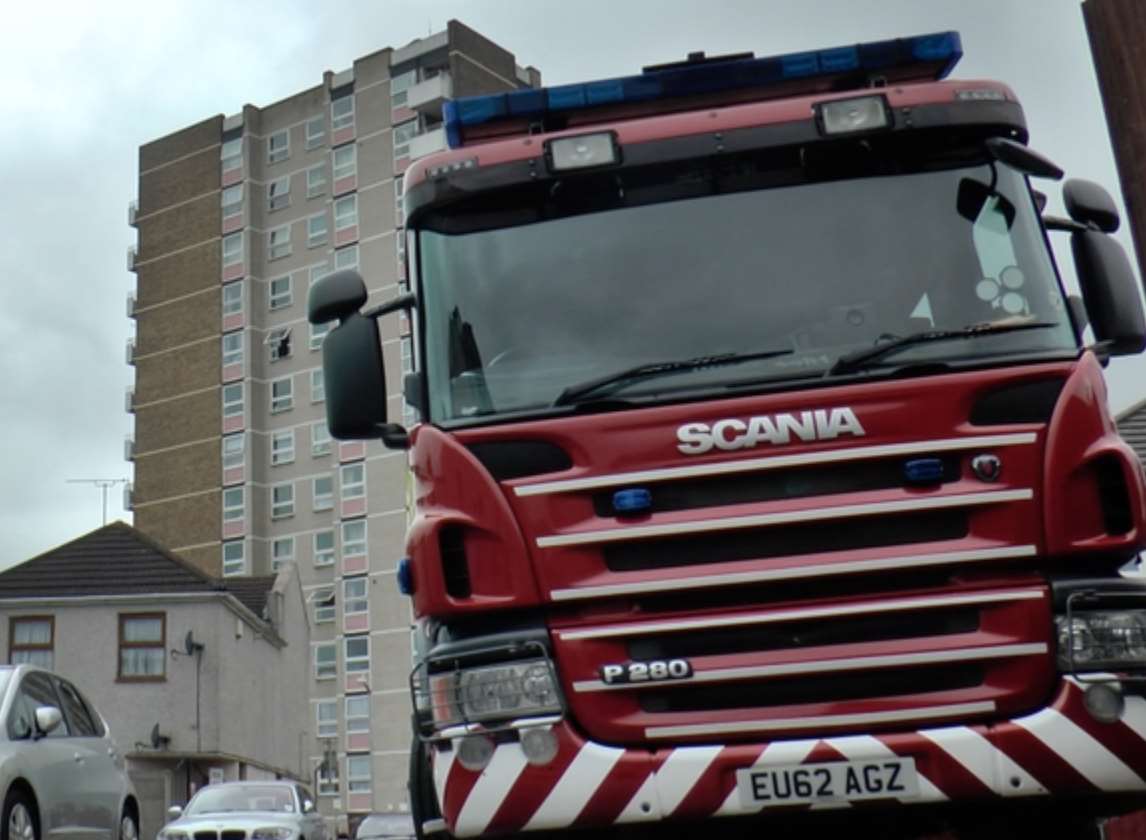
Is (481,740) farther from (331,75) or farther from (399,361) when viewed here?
(331,75)

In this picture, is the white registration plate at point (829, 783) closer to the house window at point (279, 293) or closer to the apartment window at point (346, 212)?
the apartment window at point (346, 212)

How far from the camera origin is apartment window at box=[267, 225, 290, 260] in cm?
A: 7781

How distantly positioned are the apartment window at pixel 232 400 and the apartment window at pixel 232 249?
597 centimetres

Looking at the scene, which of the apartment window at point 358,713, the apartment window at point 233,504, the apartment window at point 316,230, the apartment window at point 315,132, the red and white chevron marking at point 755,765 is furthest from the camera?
the apartment window at point 315,132

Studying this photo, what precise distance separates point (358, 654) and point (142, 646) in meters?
28.5

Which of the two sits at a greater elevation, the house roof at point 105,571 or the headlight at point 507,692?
the house roof at point 105,571

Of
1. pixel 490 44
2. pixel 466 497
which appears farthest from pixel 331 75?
pixel 466 497

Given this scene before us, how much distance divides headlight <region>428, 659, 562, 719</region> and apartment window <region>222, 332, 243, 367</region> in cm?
7281

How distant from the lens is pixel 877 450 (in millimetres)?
5629

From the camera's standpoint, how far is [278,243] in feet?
257

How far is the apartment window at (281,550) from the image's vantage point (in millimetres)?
74150

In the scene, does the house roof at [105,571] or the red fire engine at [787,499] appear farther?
the house roof at [105,571]

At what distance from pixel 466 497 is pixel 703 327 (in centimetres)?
112

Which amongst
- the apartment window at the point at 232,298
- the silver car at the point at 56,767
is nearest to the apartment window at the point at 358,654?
the apartment window at the point at 232,298
